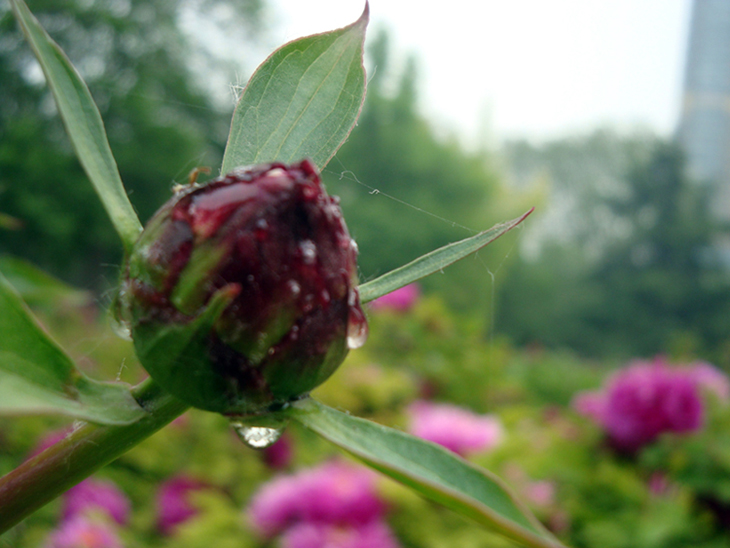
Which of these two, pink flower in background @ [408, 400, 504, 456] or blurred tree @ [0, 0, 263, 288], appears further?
blurred tree @ [0, 0, 263, 288]

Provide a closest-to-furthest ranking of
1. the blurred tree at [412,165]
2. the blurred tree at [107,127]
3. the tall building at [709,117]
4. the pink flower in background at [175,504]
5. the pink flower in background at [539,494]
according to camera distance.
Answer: the pink flower in background at [539,494] → the pink flower in background at [175,504] → the blurred tree at [107,127] → the blurred tree at [412,165] → the tall building at [709,117]

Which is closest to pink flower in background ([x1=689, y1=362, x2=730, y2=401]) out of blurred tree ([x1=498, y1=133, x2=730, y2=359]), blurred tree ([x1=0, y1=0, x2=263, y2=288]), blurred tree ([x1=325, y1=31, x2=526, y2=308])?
blurred tree ([x1=0, y1=0, x2=263, y2=288])

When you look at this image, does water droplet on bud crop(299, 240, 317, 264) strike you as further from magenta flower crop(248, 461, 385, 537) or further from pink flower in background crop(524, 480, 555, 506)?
pink flower in background crop(524, 480, 555, 506)

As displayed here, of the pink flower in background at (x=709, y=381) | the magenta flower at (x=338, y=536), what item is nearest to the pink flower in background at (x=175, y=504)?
the magenta flower at (x=338, y=536)

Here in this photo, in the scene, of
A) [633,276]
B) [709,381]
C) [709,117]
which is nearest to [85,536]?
[709,381]

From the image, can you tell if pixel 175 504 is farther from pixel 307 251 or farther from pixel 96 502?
pixel 307 251

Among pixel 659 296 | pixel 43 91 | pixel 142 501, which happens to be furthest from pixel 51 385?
pixel 659 296

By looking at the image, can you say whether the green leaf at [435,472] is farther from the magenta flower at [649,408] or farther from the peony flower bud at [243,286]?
the magenta flower at [649,408]
